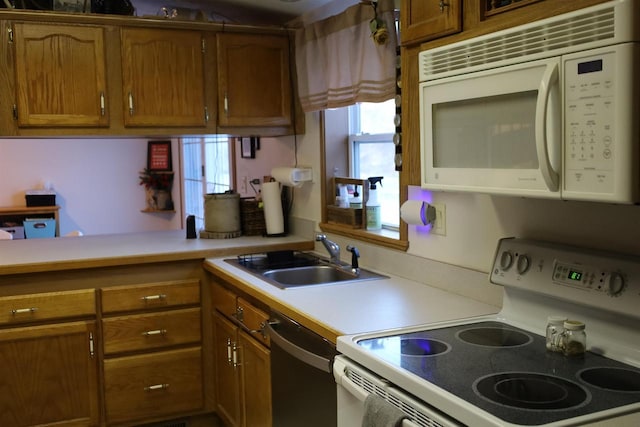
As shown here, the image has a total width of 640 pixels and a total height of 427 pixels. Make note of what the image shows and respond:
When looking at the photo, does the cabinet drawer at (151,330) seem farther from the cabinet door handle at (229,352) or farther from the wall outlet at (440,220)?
the wall outlet at (440,220)

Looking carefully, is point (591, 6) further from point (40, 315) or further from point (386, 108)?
point (40, 315)

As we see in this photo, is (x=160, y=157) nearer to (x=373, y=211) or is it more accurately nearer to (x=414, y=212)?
(x=373, y=211)

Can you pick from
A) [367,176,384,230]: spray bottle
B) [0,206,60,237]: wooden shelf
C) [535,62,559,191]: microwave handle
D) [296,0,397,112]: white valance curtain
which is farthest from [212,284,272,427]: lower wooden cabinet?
[0,206,60,237]: wooden shelf

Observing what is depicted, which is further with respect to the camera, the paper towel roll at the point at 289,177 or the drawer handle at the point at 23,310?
the paper towel roll at the point at 289,177

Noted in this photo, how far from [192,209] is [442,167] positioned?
5085 mm

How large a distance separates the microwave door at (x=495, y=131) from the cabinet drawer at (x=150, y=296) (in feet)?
5.37

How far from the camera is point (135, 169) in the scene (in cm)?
750

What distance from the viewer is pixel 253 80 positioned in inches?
138

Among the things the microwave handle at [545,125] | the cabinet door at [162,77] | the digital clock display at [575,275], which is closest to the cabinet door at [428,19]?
the microwave handle at [545,125]

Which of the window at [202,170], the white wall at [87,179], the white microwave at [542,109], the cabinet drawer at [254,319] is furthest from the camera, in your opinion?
the white wall at [87,179]

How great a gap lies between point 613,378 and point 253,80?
252 centimetres

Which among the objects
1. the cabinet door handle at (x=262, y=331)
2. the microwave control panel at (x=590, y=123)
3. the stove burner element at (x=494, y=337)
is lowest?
the cabinet door handle at (x=262, y=331)

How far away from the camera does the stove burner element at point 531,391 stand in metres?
1.32

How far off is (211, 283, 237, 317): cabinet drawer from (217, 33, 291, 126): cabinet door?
2.97 ft
